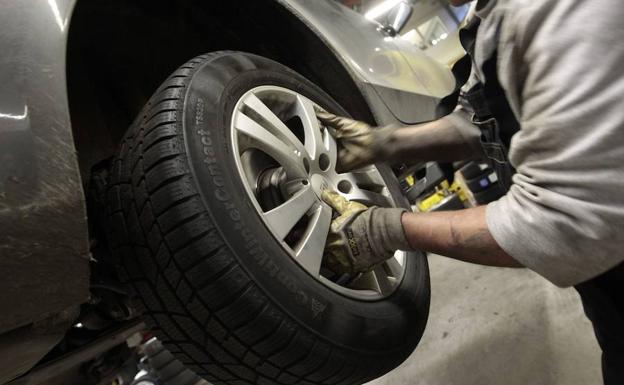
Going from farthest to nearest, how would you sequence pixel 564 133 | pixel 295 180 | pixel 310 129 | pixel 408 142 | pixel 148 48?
pixel 408 142
pixel 148 48
pixel 310 129
pixel 295 180
pixel 564 133

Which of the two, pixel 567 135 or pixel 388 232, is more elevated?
pixel 567 135

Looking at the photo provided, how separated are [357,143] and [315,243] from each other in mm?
502

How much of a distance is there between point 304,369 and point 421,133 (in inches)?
36.1

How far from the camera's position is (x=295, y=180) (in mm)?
968

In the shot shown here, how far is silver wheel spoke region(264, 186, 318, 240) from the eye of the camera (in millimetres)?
809

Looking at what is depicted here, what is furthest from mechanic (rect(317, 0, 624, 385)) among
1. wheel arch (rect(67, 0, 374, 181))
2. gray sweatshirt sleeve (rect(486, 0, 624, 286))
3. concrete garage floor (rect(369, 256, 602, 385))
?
wheel arch (rect(67, 0, 374, 181))

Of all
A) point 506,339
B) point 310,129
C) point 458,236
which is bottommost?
point 506,339

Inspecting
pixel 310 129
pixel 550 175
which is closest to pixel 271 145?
pixel 310 129

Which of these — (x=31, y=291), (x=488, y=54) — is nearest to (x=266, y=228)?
(x=31, y=291)

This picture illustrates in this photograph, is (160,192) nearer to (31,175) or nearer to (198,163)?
(198,163)

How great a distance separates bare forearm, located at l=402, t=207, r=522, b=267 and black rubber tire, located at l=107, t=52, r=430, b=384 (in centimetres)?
21

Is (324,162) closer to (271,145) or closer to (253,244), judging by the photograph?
(271,145)

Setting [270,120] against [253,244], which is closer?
[253,244]

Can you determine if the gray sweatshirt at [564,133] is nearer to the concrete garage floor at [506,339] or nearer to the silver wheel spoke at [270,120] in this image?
the silver wheel spoke at [270,120]
